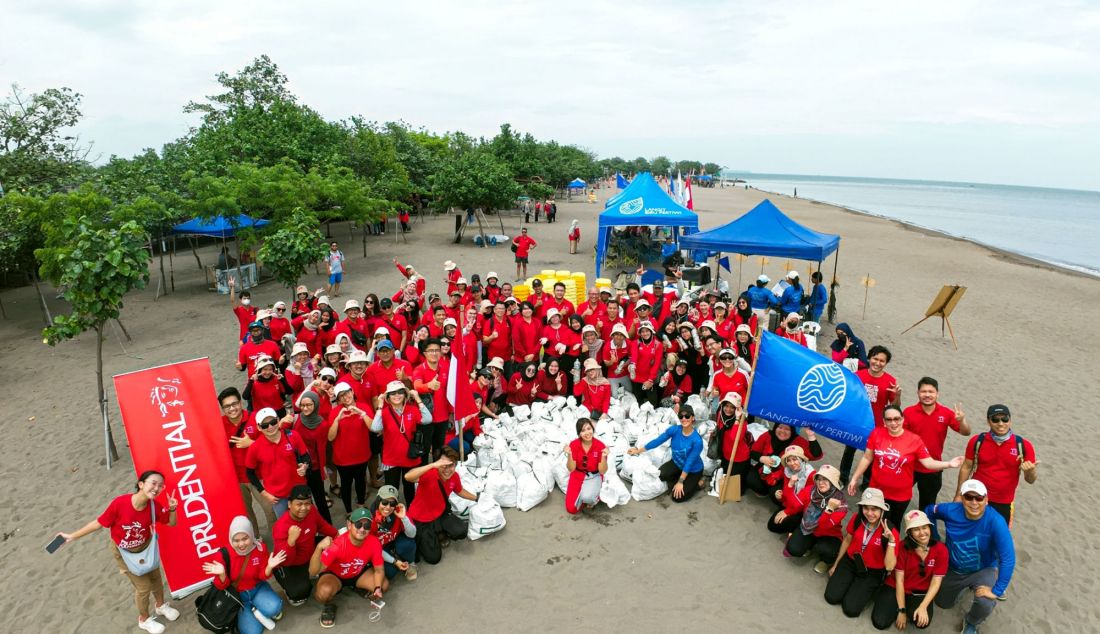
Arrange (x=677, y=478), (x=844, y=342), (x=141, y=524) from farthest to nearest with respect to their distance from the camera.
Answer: (x=844, y=342) → (x=677, y=478) → (x=141, y=524)

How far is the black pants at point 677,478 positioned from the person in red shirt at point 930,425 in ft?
7.40

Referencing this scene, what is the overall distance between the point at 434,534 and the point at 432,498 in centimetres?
37

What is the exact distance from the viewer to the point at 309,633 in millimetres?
4523

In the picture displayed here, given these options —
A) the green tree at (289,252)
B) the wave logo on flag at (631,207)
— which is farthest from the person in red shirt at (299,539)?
the wave logo on flag at (631,207)

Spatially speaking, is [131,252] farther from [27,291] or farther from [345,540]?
[27,291]

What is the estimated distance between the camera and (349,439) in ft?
17.8

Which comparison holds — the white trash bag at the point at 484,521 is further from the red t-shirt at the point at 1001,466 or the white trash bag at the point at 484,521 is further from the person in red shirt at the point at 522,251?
the person in red shirt at the point at 522,251

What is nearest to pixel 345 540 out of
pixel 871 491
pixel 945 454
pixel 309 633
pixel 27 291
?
pixel 309 633

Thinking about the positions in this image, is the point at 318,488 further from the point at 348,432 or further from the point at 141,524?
the point at 141,524

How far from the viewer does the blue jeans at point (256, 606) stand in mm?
4445

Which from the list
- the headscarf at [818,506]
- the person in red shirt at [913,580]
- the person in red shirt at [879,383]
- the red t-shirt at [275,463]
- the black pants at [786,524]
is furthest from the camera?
the person in red shirt at [879,383]

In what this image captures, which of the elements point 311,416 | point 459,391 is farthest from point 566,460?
point 311,416

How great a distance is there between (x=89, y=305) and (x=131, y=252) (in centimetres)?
84

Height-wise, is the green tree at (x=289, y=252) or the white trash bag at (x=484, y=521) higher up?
the green tree at (x=289, y=252)
